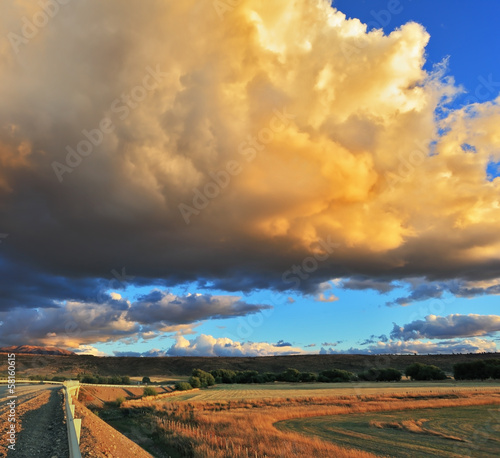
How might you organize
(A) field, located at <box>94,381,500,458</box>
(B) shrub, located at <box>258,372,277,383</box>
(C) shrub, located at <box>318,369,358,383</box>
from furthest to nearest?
(C) shrub, located at <box>318,369,358,383</box> < (B) shrub, located at <box>258,372,277,383</box> < (A) field, located at <box>94,381,500,458</box>

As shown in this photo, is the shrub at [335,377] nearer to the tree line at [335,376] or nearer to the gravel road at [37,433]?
the tree line at [335,376]

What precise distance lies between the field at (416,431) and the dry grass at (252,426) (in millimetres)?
1693

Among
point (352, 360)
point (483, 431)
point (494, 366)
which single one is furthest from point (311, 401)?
point (352, 360)

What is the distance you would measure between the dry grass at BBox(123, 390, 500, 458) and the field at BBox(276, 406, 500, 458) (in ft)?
5.55

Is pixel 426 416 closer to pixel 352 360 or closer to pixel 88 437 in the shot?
pixel 88 437

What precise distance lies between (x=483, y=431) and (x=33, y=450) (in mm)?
31947

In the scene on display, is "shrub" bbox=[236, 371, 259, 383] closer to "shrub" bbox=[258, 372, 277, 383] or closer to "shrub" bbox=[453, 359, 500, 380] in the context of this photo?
"shrub" bbox=[258, 372, 277, 383]

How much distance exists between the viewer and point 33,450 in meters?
13.1

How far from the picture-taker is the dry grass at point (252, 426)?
20.5 metres

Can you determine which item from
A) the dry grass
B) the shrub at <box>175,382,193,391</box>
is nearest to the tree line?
the shrub at <box>175,382,193,391</box>

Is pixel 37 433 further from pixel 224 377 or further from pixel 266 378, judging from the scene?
pixel 224 377

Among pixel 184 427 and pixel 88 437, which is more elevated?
pixel 88 437

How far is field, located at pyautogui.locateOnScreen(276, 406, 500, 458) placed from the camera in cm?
2338

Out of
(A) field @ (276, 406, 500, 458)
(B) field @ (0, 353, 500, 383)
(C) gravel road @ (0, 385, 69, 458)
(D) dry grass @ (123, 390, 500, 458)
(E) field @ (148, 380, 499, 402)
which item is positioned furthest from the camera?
(B) field @ (0, 353, 500, 383)
